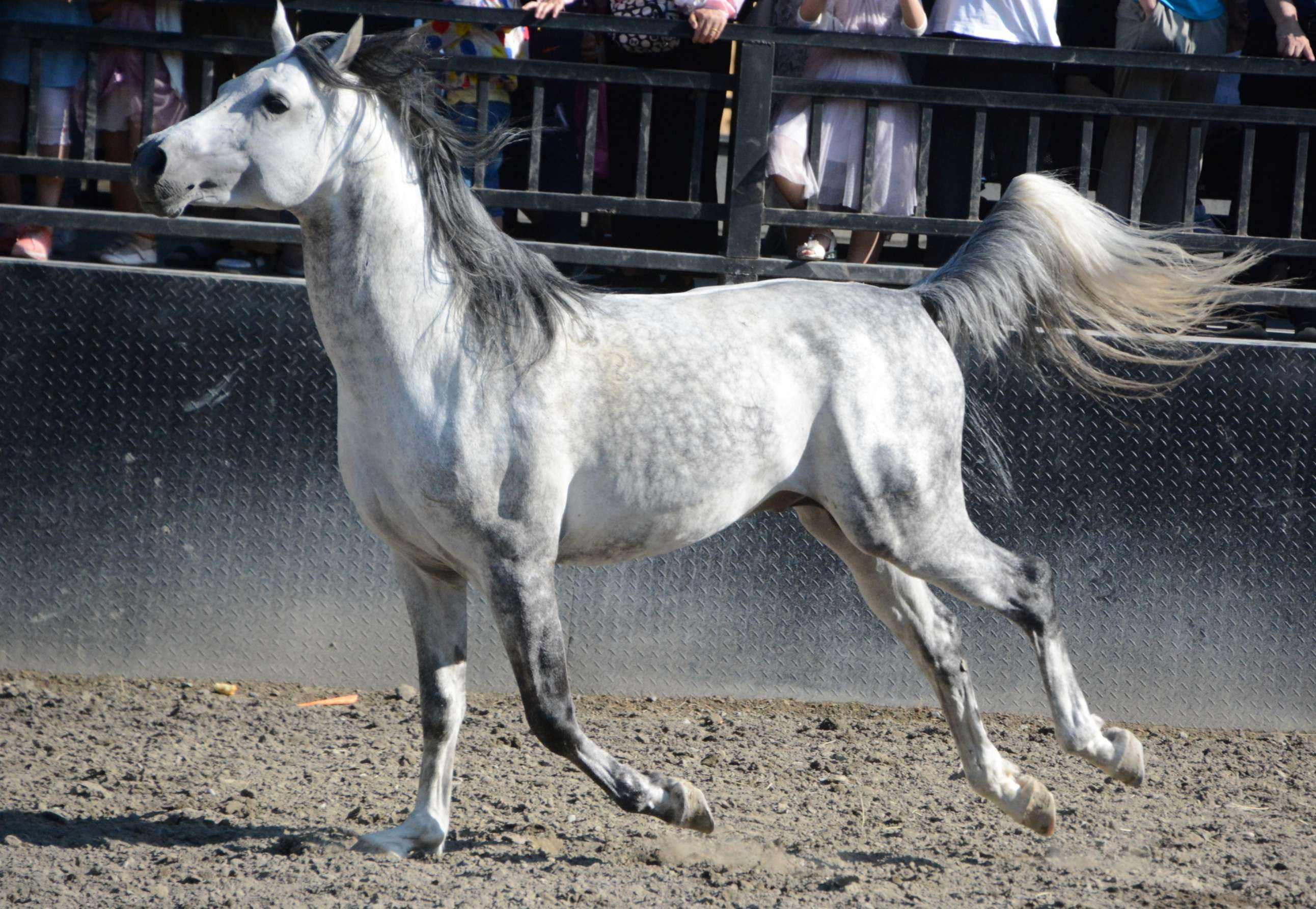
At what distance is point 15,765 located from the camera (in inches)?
164

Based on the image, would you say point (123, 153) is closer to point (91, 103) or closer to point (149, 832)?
point (91, 103)

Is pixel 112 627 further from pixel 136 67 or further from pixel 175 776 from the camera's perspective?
pixel 136 67

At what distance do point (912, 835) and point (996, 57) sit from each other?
9.18ft

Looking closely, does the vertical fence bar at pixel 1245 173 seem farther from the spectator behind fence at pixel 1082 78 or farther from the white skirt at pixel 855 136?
the white skirt at pixel 855 136

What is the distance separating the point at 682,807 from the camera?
134 inches

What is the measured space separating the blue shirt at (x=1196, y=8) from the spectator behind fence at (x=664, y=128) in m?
1.83

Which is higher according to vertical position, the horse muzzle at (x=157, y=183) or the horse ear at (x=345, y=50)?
the horse ear at (x=345, y=50)

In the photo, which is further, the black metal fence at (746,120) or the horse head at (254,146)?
the black metal fence at (746,120)

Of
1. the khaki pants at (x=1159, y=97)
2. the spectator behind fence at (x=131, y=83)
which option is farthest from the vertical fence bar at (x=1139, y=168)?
the spectator behind fence at (x=131, y=83)

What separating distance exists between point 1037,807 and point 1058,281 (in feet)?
5.01

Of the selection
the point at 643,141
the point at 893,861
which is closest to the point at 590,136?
the point at 643,141

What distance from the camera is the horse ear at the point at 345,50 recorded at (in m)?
3.09

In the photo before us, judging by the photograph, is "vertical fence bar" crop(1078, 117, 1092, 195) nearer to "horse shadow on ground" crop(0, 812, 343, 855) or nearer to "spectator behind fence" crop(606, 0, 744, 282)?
"spectator behind fence" crop(606, 0, 744, 282)

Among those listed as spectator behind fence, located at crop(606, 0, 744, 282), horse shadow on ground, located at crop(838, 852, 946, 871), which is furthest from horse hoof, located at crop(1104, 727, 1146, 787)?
spectator behind fence, located at crop(606, 0, 744, 282)
